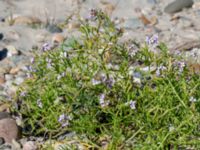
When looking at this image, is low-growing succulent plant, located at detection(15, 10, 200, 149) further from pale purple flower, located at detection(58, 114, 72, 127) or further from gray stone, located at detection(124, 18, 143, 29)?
gray stone, located at detection(124, 18, 143, 29)

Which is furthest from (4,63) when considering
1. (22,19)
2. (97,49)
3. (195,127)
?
(195,127)

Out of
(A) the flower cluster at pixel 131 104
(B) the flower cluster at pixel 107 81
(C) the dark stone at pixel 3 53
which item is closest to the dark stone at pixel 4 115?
(B) the flower cluster at pixel 107 81

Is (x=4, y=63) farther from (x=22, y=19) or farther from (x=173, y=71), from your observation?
(x=173, y=71)

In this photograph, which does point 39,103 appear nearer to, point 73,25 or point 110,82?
point 110,82

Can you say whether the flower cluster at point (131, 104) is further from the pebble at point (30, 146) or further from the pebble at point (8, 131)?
the pebble at point (8, 131)

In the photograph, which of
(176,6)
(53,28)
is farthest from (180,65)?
(176,6)
